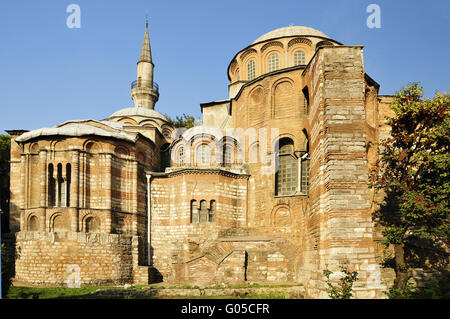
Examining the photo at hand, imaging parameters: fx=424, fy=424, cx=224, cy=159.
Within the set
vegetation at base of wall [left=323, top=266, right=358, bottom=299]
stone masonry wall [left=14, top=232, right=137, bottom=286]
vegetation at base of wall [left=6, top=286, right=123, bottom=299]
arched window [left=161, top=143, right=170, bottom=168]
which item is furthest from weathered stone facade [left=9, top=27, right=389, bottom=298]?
vegetation at base of wall [left=323, top=266, right=358, bottom=299]

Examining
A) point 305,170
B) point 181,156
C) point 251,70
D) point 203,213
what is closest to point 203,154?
point 181,156

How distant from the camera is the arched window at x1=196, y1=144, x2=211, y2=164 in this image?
2569cm

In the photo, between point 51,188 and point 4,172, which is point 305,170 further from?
point 4,172

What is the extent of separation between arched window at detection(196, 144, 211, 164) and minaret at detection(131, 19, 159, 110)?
494 inches

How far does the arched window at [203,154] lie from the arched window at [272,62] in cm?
668

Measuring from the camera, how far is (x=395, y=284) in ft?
50.1

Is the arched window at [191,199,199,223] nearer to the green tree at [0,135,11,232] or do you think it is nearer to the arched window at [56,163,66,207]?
the arched window at [56,163,66,207]

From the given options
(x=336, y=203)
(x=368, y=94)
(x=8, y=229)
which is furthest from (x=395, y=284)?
(x=8, y=229)

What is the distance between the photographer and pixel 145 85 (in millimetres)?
36812

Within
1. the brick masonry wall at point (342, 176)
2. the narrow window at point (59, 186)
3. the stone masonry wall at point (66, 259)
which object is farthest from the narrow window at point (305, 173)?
the narrow window at point (59, 186)

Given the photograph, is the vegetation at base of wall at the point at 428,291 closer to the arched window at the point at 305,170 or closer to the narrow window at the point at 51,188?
the arched window at the point at 305,170

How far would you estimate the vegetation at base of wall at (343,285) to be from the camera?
1291 centimetres
